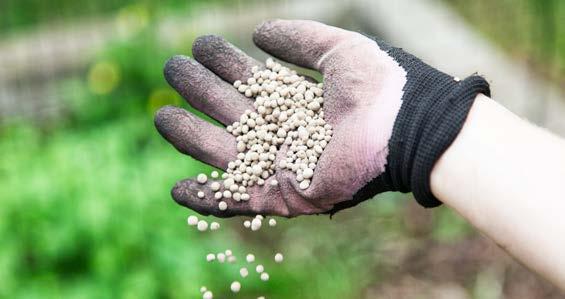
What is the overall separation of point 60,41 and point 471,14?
2083mm

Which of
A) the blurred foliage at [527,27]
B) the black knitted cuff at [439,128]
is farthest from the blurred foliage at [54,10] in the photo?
the black knitted cuff at [439,128]

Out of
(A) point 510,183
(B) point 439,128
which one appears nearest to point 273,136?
(B) point 439,128

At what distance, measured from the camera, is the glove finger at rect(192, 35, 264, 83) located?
190cm

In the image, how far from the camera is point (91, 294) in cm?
249

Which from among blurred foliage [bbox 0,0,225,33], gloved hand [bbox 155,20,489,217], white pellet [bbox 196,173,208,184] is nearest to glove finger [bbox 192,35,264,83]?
gloved hand [bbox 155,20,489,217]

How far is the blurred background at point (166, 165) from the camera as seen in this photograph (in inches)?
102

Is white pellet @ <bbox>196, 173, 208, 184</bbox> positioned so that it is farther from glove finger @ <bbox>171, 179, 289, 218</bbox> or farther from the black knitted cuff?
the black knitted cuff

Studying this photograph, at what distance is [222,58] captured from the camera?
191cm

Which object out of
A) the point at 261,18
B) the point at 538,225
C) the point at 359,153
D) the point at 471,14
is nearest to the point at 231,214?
the point at 359,153

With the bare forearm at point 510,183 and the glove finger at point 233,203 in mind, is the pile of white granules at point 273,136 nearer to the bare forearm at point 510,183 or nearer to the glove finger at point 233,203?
the glove finger at point 233,203

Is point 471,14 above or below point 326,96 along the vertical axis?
below

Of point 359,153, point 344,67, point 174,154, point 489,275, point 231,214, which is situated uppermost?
point 344,67

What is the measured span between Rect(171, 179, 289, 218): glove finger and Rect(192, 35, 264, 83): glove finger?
0.29 meters

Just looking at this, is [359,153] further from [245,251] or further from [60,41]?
[60,41]
